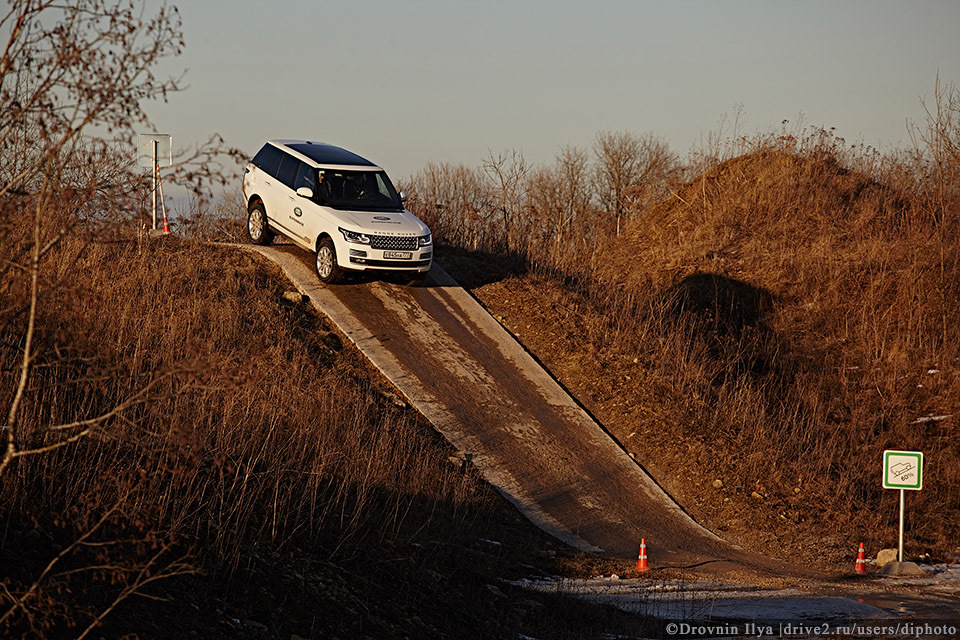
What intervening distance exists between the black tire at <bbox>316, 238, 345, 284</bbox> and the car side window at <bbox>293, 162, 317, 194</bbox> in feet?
3.88

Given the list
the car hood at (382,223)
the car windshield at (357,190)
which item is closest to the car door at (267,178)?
the car windshield at (357,190)

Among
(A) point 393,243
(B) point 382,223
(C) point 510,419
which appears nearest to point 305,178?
(B) point 382,223

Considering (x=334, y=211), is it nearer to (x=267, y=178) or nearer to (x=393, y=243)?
(x=393, y=243)

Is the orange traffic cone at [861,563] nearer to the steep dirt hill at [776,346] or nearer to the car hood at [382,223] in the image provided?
the steep dirt hill at [776,346]

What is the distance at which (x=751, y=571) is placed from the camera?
488 inches

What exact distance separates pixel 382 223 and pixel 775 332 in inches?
428

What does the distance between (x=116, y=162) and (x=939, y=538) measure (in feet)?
48.0

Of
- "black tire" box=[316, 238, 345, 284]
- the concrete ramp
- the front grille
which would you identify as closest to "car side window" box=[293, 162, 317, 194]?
"black tire" box=[316, 238, 345, 284]

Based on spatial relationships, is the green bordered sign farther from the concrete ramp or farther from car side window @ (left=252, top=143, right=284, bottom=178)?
car side window @ (left=252, top=143, right=284, bottom=178)

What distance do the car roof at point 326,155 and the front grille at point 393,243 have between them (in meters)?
2.23

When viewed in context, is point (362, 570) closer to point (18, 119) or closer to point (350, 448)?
point (350, 448)

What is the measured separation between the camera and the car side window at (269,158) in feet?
63.5

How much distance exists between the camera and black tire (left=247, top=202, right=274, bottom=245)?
65.9ft

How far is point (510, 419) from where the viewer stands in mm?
15773
